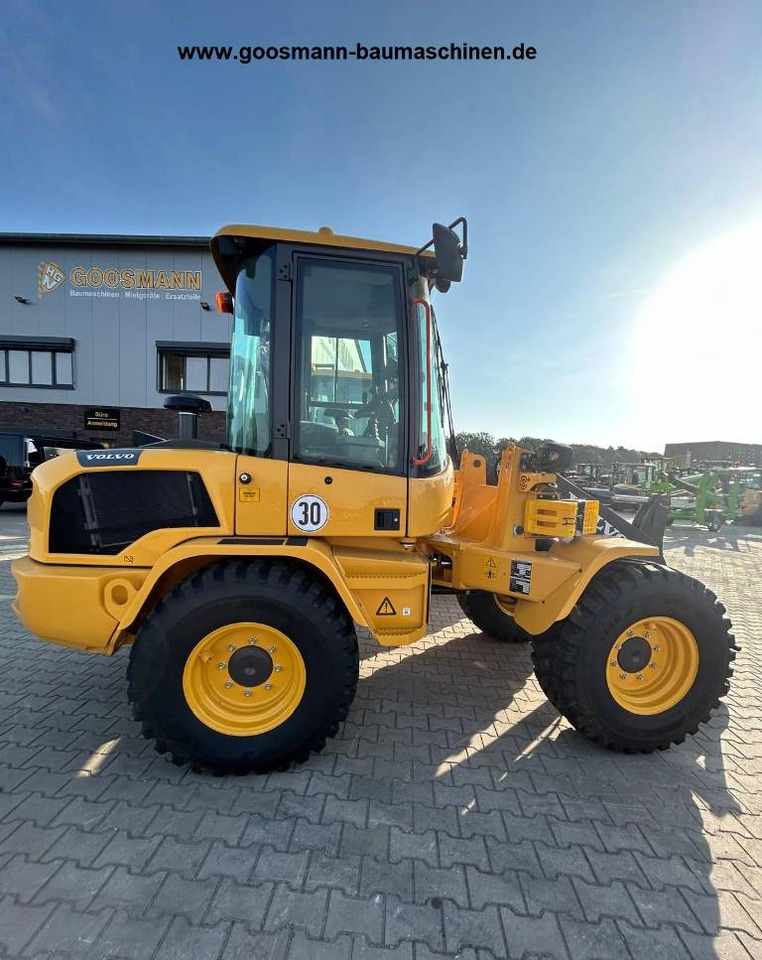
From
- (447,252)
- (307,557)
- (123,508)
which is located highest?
(447,252)

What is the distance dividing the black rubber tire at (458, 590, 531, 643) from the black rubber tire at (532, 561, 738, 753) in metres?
1.44

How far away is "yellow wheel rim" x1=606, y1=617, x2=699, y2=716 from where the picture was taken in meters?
2.73

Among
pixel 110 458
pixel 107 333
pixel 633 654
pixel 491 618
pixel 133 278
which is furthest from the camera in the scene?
pixel 107 333

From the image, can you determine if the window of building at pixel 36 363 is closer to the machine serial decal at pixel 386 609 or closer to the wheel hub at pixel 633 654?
the machine serial decal at pixel 386 609

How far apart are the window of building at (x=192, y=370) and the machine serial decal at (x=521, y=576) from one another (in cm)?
1448

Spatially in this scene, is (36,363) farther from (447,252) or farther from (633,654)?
(633,654)

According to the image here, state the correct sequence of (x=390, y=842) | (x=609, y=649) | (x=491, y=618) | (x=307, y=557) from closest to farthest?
(x=390, y=842) → (x=307, y=557) → (x=609, y=649) → (x=491, y=618)

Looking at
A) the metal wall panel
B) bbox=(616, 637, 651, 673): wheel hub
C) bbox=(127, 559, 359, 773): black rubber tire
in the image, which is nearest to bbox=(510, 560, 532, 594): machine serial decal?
bbox=(616, 637, 651, 673): wheel hub

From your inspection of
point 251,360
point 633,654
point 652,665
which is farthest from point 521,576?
point 251,360

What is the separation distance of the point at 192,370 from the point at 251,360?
14335 millimetres

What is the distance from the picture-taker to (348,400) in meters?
2.63

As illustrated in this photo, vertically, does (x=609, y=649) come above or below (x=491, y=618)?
above

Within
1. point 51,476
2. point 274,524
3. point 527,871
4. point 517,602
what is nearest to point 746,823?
point 527,871

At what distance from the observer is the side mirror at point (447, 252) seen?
228cm
